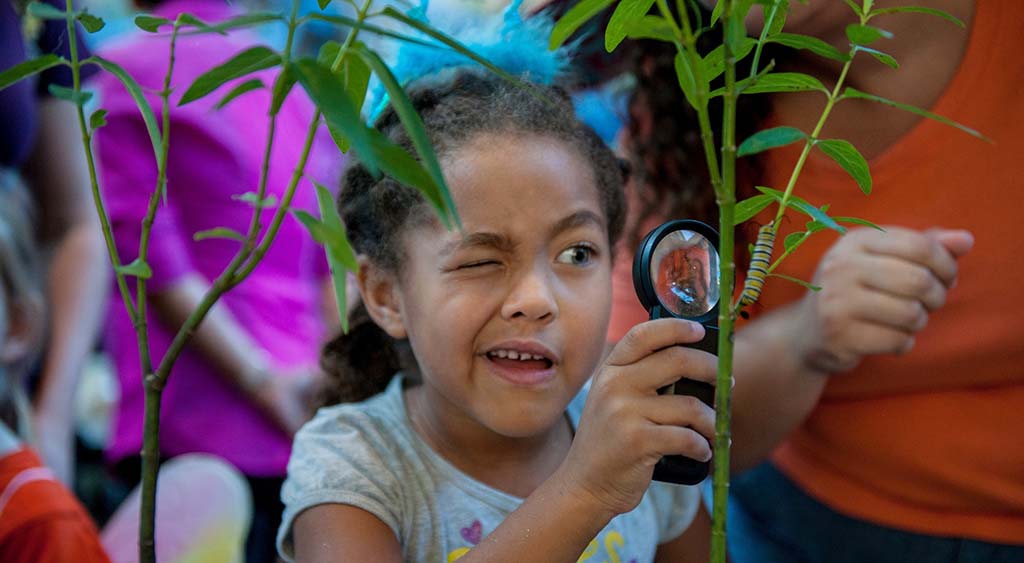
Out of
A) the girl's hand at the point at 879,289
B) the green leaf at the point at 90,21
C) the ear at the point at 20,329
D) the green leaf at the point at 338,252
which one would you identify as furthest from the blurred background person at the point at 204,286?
the green leaf at the point at 338,252

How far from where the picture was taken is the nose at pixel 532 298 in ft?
2.93

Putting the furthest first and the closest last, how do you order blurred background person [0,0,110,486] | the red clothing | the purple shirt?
the purple shirt
blurred background person [0,0,110,486]
the red clothing

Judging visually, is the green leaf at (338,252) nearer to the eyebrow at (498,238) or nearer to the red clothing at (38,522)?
the eyebrow at (498,238)

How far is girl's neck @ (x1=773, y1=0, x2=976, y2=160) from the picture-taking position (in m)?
1.06

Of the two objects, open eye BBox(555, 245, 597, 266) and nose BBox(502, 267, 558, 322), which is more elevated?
open eye BBox(555, 245, 597, 266)

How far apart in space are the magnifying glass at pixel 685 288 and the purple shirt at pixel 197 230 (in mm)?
1033

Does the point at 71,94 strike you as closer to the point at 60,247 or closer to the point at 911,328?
the point at 911,328

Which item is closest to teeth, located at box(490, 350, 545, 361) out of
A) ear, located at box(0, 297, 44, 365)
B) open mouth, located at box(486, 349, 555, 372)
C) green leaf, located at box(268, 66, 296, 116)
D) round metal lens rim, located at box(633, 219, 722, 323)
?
open mouth, located at box(486, 349, 555, 372)

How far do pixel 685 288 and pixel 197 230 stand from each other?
1162 mm

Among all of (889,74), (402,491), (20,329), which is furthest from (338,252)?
(20,329)

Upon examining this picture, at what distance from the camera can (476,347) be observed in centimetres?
92

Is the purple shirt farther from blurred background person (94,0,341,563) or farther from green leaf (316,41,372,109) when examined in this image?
green leaf (316,41,372,109)

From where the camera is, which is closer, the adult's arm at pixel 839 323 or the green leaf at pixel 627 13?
the green leaf at pixel 627 13

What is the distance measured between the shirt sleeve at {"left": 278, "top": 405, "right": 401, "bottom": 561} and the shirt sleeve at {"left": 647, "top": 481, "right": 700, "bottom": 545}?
0.26 meters
